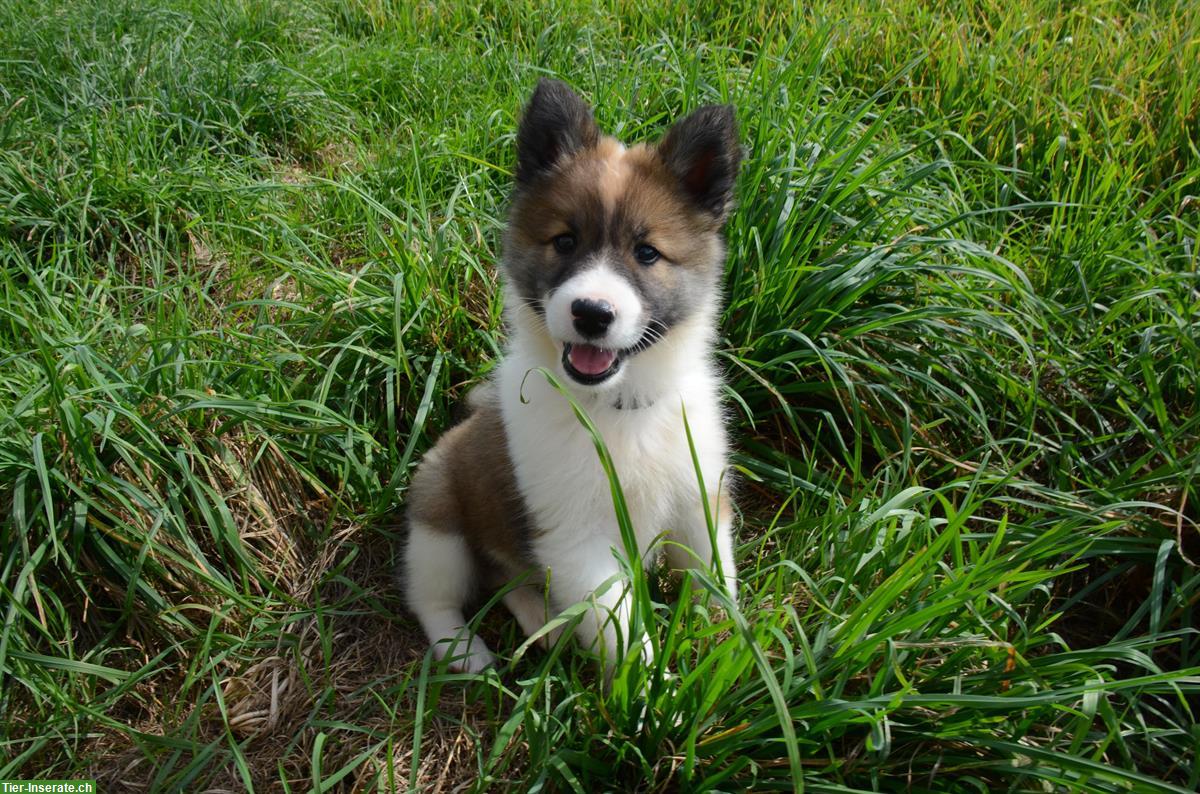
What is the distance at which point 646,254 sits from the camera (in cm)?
251

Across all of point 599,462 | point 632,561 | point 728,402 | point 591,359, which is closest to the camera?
point 632,561

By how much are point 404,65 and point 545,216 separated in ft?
9.03

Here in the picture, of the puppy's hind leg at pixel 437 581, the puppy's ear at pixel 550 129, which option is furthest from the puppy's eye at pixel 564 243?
the puppy's hind leg at pixel 437 581

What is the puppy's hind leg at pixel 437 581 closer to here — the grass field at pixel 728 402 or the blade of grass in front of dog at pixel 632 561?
Result: the grass field at pixel 728 402

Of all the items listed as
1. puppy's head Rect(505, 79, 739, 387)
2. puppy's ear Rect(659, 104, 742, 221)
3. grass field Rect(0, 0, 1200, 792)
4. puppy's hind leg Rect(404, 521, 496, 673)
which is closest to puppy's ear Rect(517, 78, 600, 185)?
puppy's head Rect(505, 79, 739, 387)

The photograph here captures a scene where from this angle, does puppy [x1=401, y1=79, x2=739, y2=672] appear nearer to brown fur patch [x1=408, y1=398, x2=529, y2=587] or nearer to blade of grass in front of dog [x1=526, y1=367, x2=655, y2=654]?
brown fur patch [x1=408, y1=398, x2=529, y2=587]

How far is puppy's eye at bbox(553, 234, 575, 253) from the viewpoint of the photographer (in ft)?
8.25

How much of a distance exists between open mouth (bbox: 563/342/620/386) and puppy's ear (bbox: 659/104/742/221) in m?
0.62

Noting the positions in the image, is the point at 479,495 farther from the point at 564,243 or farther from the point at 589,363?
the point at 564,243

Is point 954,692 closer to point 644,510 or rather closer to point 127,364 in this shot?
point 644,510

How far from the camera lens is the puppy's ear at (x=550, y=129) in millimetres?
2654

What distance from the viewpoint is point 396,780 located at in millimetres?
2410

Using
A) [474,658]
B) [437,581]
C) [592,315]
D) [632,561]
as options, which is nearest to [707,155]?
[592,315]

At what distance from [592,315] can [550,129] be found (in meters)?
0.75
